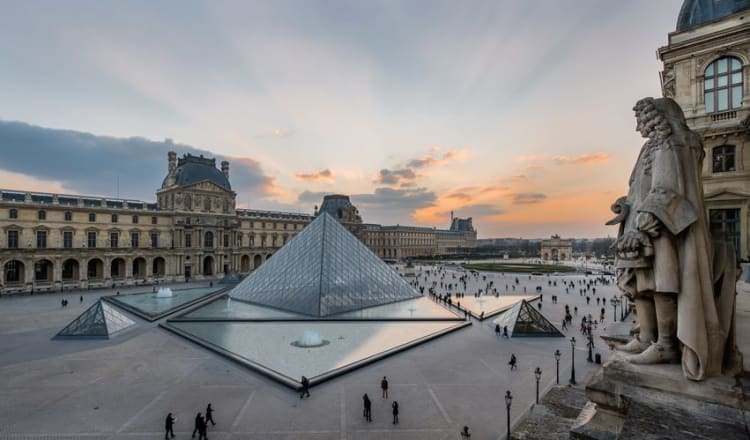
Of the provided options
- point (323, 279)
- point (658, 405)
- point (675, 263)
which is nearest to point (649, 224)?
point (675, 263)

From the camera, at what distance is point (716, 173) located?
1462cm

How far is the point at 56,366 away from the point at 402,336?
1401cm

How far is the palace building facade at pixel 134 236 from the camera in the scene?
34.6m

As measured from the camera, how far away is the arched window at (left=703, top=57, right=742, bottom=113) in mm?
14563

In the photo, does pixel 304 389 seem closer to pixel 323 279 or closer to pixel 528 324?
pixel 528 324

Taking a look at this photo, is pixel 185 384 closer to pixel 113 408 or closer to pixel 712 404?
pixel 113 408

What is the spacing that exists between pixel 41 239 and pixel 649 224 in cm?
4775

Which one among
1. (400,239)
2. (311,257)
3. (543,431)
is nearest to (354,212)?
(400,239)

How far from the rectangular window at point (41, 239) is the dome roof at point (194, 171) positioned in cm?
1394

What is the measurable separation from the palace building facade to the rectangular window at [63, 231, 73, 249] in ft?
0.27

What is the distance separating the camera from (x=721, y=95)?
14.9m

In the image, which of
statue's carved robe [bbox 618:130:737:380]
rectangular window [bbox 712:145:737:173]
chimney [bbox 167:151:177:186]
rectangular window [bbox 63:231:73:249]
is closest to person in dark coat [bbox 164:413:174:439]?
statue's carved robe [bbox 618:130:737:380]

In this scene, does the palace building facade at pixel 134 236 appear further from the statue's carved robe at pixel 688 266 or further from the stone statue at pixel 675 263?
the statue's carved robe at pixel 688 266

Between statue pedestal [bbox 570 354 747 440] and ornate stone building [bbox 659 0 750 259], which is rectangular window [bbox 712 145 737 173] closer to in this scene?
ornate stone building [bbox 659 0 750 259]
